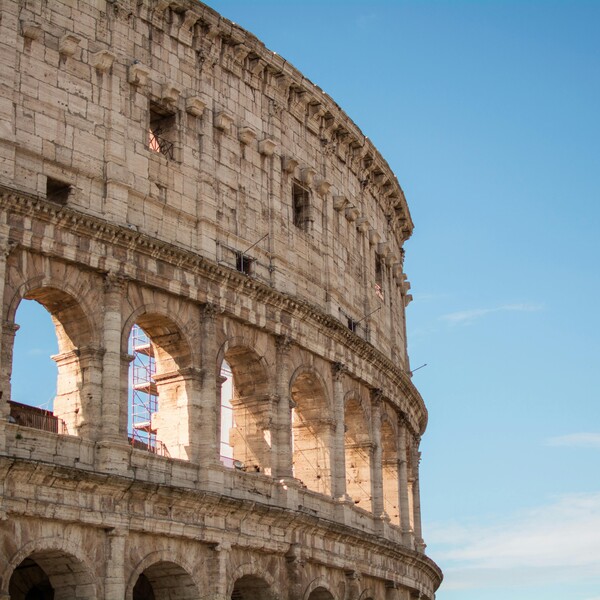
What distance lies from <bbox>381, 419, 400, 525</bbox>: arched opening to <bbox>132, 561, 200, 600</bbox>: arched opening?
12749 millimetres

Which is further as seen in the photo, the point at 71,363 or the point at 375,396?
the point at 375,396

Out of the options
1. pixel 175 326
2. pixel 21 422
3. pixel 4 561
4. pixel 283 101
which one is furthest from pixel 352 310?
pixel 4 561

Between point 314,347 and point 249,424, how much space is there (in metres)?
3.13

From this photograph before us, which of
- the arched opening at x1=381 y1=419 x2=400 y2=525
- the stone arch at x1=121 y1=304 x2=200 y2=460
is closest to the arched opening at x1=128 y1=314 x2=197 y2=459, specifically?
the stone arch at x1=121 y1=304 x2=200 y2=460

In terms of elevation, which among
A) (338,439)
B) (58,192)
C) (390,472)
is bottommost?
(338,439)

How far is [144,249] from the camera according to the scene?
2738 cm

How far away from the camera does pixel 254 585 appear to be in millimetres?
29500

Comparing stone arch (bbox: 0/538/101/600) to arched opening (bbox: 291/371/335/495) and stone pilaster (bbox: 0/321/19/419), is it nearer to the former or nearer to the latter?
stone pilaster (bbox: 0/321/19/419)

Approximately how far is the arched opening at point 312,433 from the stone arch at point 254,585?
4.25 meters

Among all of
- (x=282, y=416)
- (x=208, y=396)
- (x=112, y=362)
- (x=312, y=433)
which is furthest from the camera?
(x=312, y=433)

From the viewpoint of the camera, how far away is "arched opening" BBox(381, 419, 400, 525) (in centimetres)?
3906

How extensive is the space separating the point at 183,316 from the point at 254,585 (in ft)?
22.1

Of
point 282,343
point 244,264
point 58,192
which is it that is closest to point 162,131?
point 244,264

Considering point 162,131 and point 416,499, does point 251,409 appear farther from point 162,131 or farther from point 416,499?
point 416,499
